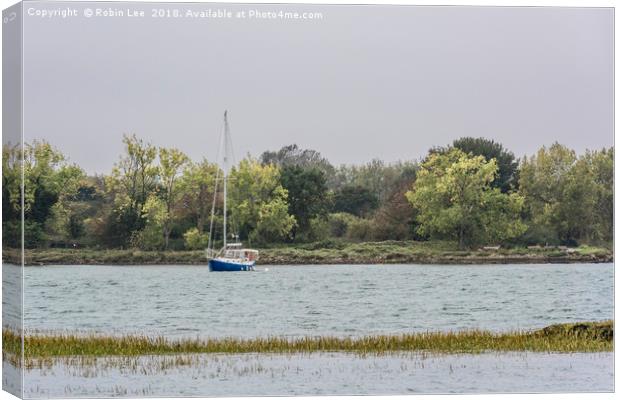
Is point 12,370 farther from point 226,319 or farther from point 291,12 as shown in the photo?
point 291,12

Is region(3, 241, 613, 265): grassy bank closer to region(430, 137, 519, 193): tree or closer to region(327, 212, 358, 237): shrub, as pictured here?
region(327, 212, 358, 237): shrub

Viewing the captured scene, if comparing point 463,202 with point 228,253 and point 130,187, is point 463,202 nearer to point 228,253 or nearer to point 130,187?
point 228,253

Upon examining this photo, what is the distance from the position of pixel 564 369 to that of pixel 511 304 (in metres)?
1.21

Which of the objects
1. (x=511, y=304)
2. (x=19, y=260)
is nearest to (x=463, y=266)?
(x=511, y=304)

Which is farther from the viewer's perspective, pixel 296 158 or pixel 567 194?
pixel 567 194

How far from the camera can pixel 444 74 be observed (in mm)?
22250

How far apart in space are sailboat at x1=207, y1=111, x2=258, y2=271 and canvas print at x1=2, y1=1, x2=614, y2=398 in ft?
0.12

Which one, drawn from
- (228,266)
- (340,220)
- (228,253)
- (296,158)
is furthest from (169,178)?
(340,220)

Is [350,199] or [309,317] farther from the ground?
[350,199]

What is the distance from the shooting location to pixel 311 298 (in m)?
21.8

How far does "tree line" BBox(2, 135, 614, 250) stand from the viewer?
22.0 meters

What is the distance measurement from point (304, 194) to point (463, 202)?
95.6 inches

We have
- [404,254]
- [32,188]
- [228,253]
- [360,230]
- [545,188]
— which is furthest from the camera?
[545,188]

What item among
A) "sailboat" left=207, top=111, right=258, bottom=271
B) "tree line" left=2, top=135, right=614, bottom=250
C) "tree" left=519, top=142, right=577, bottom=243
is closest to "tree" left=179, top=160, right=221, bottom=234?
"tree line" left=2, top=135, right=614, bottom=250
